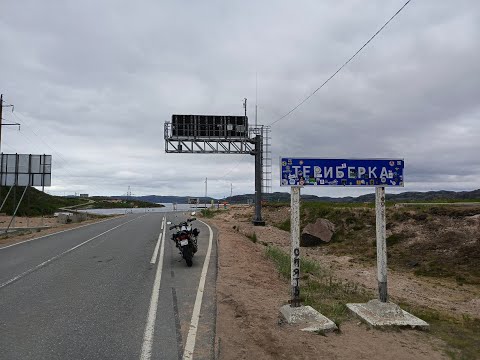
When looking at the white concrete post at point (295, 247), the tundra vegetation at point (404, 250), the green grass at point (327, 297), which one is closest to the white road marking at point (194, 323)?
the white concrete post at point (295, 247)

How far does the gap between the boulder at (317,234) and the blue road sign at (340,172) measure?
19.3 metres

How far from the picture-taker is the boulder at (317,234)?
2666cm

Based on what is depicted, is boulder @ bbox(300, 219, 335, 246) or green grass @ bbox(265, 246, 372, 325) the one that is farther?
boulder @ bbox(300, 219, 335, 246)

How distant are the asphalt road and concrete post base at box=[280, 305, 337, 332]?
1353mm

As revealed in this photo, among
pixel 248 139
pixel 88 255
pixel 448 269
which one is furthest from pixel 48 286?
pixel 248 139

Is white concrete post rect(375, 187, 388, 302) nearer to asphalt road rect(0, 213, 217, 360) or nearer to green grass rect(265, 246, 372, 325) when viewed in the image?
green grass rect(265, 246, 372, 325)

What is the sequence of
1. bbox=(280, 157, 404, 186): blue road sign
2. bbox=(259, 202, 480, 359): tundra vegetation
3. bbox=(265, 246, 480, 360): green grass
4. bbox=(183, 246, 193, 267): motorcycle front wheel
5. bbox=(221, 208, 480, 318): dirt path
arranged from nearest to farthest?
bbox=(265, 246, 480, 360): green grass < bbox=(280, 157, 404, 186): blue road sign < bbox=(259, 202, 480, 359): tundra vegetation < bbox=(183, 246, 193, 267): motorcycle front wheel < bbox=(221, 208, 480, 318): dirt path

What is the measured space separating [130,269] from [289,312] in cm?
602

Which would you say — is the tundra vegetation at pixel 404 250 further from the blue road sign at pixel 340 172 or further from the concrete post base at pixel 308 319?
the blue road sign at pixel 340 172

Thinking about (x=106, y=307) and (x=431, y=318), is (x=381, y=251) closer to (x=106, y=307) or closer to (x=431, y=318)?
(x=431, y=318)

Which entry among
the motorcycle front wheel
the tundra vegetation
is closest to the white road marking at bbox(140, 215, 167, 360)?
the motorcycle front wheel

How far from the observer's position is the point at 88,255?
1423 cm

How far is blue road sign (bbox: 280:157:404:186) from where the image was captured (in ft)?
24.8

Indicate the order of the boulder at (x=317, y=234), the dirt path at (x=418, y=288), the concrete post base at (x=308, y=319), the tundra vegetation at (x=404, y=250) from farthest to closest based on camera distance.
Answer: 1. the boulder at (x=317, y=234)
2. the dirt path at (x=418, y=288)
3. the tundra vegetation at (x=404, y=250)
4. the concrete post base at (x=308, y=319)
